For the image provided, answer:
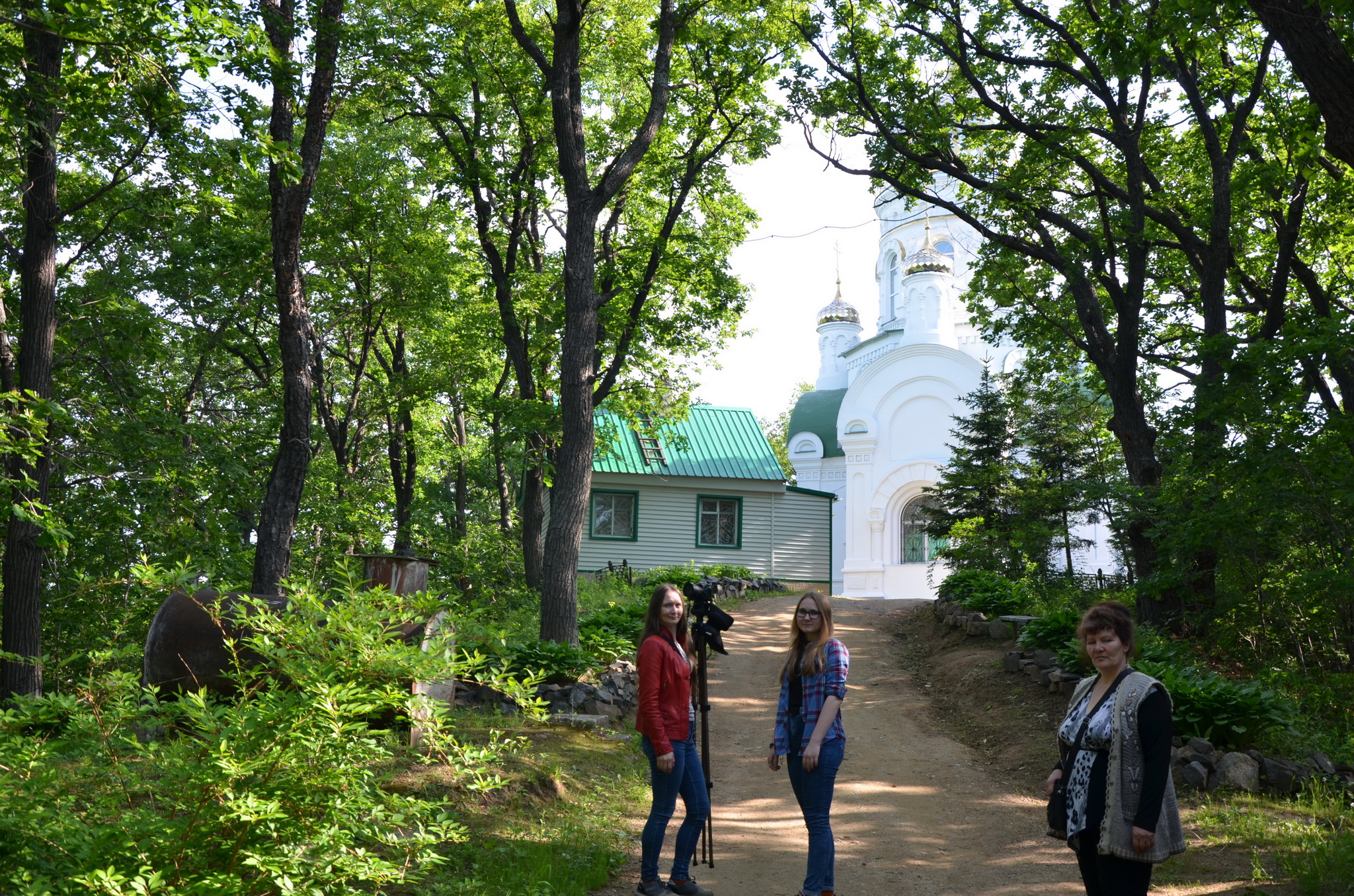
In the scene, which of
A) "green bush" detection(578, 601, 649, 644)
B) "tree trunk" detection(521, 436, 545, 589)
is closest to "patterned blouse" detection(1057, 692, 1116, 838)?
"green bush" detection(578, 601, 649, 644)

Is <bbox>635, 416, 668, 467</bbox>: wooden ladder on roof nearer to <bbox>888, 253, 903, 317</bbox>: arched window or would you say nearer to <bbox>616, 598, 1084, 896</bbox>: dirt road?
<bbox>616, 598, 1084, 896</bbox>: dirt road

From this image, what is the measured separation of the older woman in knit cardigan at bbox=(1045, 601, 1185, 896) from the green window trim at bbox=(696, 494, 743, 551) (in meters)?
23.8

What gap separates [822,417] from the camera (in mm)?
39438

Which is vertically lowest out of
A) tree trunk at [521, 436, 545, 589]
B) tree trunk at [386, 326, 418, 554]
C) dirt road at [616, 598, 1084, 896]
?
dirt road at [616, 598, 1084, 896]

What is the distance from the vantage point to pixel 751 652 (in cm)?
1590

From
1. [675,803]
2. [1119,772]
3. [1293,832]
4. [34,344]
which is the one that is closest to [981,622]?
[1293,832]

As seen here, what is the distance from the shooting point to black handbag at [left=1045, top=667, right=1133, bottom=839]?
4.21 metres

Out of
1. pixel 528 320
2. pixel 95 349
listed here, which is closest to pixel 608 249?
pixel 528 320

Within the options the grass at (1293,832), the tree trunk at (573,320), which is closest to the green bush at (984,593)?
the tree trunk at (573,320)

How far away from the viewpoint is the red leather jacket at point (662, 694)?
565 cm

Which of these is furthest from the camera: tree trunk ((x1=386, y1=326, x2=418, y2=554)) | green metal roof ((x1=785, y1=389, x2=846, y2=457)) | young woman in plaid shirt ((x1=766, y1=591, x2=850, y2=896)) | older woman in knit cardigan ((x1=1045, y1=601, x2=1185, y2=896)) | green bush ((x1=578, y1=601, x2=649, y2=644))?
green metal roof ((x1=785, y1=389, x2=846, y2=457))

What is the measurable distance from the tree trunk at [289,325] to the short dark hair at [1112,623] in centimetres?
879

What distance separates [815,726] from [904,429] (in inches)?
1200

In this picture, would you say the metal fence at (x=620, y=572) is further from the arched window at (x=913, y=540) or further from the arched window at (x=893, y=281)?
the arched window at (x=893, y=281)
